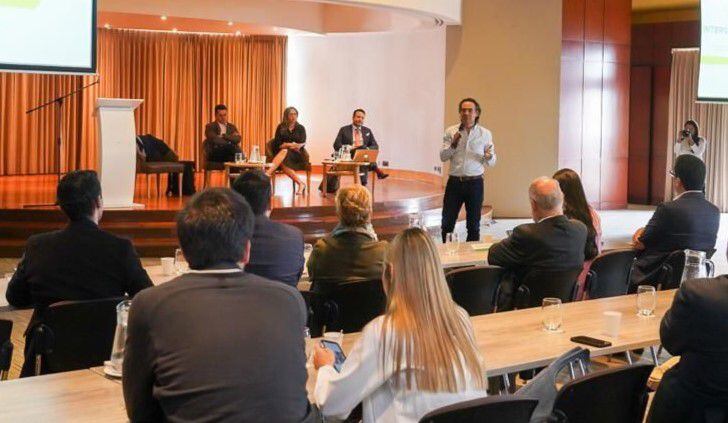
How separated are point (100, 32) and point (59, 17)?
8400mm

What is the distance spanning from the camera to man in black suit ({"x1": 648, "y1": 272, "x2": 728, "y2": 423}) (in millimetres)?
3059

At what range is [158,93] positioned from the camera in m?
17.2

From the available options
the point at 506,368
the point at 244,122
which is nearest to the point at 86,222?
the point at 506,368

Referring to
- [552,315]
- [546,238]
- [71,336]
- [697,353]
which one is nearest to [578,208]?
[546,238]

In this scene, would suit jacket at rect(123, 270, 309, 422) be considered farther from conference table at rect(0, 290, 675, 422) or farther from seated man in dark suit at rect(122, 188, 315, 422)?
conference table at rect(0, 290, 675, 422)

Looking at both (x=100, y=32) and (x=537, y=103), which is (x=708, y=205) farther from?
(x=100, y=32)

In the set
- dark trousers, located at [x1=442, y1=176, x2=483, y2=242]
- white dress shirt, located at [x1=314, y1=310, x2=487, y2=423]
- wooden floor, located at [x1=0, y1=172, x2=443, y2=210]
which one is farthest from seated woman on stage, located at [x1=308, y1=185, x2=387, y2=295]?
wooden floor, located at [x1=0, y1=172, x2=443, y2=210]

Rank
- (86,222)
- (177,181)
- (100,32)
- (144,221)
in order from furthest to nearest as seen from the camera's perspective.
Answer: (100,32), (177,181), (144,221), (86,222)

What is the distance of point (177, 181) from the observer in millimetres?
13109

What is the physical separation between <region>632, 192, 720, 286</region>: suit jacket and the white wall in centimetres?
947

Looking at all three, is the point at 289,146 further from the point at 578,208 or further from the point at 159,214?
the point at 578,208

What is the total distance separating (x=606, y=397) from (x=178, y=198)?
10.1 metres

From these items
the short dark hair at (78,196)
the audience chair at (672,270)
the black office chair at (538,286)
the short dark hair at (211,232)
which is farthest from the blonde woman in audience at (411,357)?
the audience chair at (672,270)

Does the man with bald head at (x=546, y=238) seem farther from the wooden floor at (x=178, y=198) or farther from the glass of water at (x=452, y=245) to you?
the wooden floor at (x=178, y=198)
